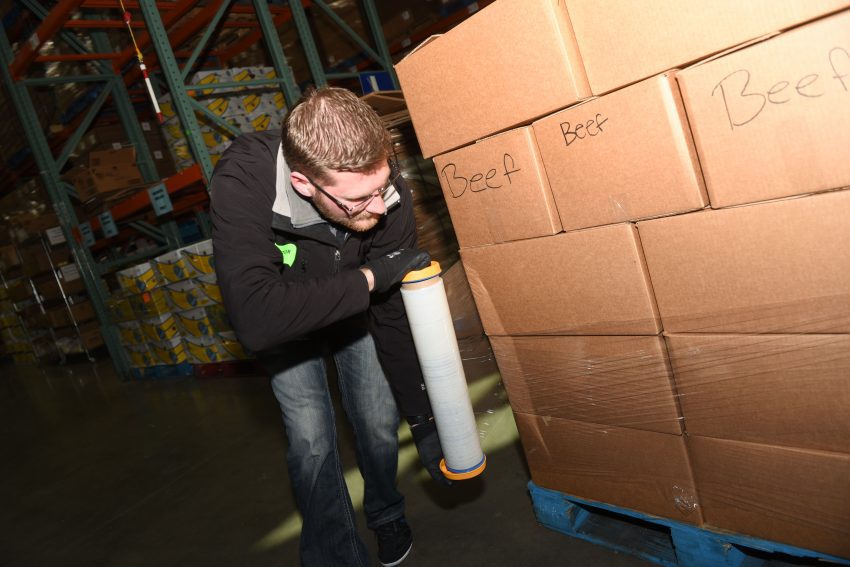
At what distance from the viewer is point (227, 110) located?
13.8 feet

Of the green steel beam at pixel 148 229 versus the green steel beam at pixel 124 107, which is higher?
the green steel beam at pixel 124 107

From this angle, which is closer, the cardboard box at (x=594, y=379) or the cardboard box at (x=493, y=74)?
the cardboard box at (x=493, y=74)

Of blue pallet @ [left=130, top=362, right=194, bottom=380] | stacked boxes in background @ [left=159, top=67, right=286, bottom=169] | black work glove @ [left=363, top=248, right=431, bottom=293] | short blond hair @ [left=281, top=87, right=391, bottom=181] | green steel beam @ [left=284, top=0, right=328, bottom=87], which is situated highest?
green steel beam @ [left=284, top=0, right=328, bottom=87]

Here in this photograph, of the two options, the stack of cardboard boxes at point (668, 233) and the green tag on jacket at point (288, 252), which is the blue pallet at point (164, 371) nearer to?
the green tag on jacket at point (288, 252)

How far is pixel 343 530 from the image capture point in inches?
66.0

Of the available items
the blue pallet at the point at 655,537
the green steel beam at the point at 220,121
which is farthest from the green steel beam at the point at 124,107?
the blue pallet at the point at 655,537

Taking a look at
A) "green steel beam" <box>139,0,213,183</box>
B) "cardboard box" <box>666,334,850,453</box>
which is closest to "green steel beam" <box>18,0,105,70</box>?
"green steel beam" <box>139,0,213,183</box>

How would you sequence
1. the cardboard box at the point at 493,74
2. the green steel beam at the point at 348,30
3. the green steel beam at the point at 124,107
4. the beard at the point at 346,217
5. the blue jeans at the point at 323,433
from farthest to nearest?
the green steel beam at the point at 124,107 → the green steel beam at the point at 348,30 → the blue jeans at the point at 323,433 → the beard at the point at 346,217 → the cardboard box at the point at 493,74

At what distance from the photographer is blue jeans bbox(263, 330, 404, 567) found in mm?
1617

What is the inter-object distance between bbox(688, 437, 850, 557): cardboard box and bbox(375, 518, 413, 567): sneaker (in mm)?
941

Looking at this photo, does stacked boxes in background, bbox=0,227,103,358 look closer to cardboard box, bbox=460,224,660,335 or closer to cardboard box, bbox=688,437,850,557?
cardboard box, bbox=460,224,660,335

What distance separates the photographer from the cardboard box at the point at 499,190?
4.41 ft

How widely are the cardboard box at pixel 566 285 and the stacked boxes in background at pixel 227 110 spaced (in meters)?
3.21

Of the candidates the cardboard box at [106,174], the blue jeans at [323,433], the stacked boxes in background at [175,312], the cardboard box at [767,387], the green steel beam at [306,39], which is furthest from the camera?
the cardboard box at [106,174]
